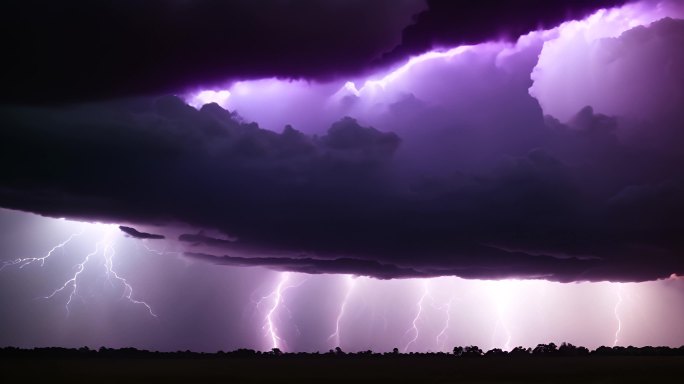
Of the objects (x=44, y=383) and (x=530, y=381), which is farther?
(x=530, y=381)

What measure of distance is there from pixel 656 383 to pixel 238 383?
3144cm

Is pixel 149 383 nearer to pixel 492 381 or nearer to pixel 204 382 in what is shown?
pixel 204 382

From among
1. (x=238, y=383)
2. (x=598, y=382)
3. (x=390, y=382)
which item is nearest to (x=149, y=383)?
(x=238, y=383)

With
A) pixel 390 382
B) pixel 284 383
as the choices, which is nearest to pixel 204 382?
pixel 284 383

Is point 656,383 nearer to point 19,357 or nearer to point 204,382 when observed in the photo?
point 204,382

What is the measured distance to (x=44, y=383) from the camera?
49.2 metres

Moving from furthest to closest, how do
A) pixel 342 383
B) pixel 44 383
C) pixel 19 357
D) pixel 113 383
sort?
pixel 19 357, pixel 342 383, pixel 113 383, pixel 44 383

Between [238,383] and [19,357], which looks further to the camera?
[19,357]

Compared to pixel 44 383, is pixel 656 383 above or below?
above

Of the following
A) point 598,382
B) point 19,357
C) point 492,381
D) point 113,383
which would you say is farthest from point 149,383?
point 19,357

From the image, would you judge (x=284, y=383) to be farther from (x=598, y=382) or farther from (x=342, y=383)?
(x=598, y=382)

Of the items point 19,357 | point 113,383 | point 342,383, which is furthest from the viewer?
point 19,357

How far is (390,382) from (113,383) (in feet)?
72.6

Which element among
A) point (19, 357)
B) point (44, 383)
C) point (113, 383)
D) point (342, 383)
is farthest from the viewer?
point (19, 357)
